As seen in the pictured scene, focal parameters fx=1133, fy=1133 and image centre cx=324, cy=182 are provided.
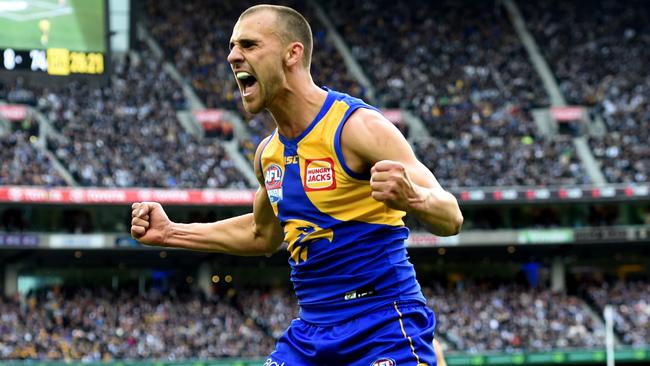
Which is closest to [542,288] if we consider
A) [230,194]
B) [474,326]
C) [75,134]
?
[474,326]

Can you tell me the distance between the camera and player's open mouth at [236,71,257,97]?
18.3 ft

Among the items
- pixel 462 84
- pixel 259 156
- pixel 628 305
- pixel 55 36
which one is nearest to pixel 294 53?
pixel 259 156

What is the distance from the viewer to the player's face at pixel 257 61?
5.58m

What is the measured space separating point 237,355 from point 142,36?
58.5 ft

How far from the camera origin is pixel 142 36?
163ft

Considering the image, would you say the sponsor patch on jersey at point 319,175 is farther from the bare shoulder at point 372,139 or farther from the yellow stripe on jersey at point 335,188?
the bare shoulder at point 372,139

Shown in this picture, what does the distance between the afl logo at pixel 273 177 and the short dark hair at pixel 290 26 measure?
0.56m

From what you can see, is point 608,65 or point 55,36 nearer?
point 55,36

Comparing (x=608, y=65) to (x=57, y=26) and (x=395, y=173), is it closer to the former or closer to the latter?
(x=57, y=26)

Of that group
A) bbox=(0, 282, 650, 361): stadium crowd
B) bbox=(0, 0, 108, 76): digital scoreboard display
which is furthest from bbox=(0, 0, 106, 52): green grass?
bbox=(0, 282, 650, 361): stadium crowd

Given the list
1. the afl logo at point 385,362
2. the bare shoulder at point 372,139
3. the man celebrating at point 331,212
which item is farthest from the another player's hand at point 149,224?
the afl logo at point 385,362

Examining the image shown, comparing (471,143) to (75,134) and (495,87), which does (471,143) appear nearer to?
(495,87)

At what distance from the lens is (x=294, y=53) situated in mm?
5723

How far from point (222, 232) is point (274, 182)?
86cm
